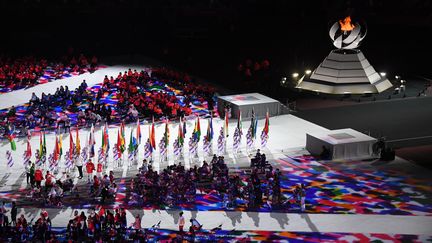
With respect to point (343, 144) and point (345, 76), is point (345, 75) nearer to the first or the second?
point (345, 76)

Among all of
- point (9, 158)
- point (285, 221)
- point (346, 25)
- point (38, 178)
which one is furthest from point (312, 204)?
point (9, 158)

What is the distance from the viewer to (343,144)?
42281 millimetres

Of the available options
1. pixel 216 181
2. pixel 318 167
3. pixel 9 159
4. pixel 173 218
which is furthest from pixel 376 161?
pixel 9 159

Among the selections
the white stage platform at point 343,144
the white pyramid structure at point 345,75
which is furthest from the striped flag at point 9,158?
the white pyramid structure at point 345,75

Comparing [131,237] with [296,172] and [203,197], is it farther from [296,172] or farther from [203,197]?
[296,172]

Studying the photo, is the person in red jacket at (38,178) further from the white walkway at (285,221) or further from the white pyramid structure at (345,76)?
the white pyramid structure at (345,76)

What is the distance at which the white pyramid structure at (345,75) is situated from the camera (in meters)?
47.2

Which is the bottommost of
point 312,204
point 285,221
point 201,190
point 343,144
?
point 285,221

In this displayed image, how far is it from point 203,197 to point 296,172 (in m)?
6.57

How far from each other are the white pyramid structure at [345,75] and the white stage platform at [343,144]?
418 centimetres

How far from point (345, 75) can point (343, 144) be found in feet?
21.7

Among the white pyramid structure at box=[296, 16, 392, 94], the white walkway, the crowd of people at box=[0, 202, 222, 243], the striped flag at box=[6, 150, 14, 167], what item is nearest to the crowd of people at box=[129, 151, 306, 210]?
the white walkway

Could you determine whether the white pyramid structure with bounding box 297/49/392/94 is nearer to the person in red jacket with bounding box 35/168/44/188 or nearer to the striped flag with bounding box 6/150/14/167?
the person in red jacket with bounding box 35/168/44/188

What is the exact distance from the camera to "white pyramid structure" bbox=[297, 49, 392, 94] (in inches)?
1859
